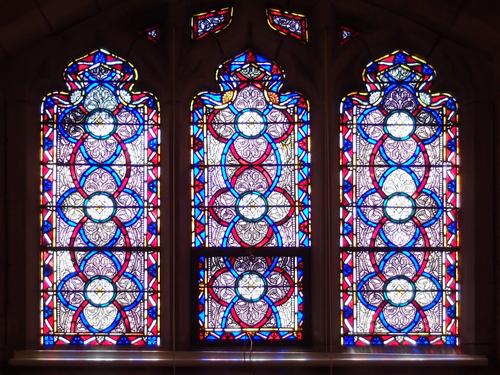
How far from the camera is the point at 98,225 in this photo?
14.5 feet

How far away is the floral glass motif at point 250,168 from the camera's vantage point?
4434mm

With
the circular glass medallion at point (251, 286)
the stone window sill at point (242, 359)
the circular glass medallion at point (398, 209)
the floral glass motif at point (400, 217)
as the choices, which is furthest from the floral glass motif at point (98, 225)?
the circular glass medallion at point (398, 209)

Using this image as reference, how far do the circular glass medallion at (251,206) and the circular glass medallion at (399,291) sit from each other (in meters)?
0.85

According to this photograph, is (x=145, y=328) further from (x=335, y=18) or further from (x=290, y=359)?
(x=335, y=18)

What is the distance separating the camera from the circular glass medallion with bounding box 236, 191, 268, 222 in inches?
174

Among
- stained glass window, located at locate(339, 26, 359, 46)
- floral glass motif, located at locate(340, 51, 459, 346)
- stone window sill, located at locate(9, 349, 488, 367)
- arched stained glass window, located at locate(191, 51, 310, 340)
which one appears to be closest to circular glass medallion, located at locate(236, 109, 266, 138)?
arched stained glass window, located at locate(191, 51, 310, 340)

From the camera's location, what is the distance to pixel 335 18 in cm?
447

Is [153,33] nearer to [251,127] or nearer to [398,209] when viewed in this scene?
[251,127]

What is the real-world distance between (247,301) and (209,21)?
66.1 inches

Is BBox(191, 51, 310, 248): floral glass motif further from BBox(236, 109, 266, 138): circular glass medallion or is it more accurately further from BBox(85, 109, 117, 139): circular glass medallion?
BBox(85, 109, 117, 139): circular glass medallion

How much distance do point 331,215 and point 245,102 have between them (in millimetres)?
841

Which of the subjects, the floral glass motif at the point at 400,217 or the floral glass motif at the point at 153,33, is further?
the floral glass motif at the point at 153,33

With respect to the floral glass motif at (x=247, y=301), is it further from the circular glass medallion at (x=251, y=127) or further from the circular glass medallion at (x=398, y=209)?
the circular glass medallion at (x=251, y=127)

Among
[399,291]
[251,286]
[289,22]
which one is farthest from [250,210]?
[289,22]
